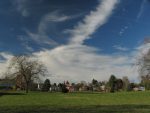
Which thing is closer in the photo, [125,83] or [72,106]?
[72,106]


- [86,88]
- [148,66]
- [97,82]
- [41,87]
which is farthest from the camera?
[97,82]

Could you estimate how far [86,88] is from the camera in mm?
157500

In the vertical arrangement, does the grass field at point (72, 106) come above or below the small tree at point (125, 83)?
below

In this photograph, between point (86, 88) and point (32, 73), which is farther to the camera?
point (86, 88)

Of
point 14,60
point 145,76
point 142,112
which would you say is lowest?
point 142,112

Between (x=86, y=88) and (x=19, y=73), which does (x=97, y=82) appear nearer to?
(x=86, y=88)

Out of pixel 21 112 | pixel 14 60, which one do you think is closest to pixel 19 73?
pixel 14 60

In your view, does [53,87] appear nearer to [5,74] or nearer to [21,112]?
[5,74]

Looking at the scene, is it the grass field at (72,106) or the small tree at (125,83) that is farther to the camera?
the small tree at (125,83)

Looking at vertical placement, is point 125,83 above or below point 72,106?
above

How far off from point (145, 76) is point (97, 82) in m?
114

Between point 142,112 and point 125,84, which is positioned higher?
point 125,84

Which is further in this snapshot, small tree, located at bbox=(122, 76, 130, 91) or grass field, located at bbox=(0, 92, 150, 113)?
small tree, located at bbox=(122, 76, 130, 91)

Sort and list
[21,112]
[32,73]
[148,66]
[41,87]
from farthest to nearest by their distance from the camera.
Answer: [41,87] < [32,73] < [148,66] < [21,112]
